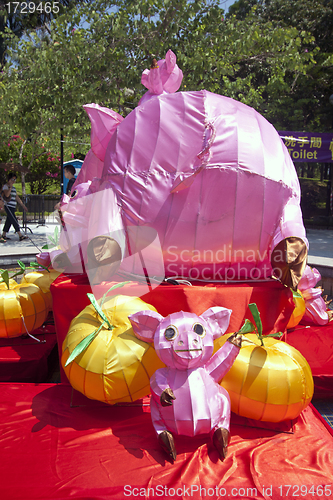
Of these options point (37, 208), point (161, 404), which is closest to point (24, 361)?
point (161, 404)

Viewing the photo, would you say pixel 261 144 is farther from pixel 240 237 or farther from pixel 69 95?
pixel 69 95

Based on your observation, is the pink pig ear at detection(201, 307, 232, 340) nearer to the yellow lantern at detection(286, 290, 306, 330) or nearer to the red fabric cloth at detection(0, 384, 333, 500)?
the red fabric cloth at detection(0, 384, 333, 500)

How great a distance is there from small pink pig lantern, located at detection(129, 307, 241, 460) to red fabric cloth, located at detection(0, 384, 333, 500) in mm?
113

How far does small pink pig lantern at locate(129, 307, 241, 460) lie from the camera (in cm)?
194

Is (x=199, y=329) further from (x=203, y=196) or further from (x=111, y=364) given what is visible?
(x=203, y=196)

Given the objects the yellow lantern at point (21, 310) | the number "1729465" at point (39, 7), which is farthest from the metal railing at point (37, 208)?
the yellow lantern at point (21, 310)

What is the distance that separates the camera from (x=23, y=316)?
3.22 metres

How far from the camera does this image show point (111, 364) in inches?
84.9

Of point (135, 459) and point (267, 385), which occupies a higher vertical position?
point (267, 385)

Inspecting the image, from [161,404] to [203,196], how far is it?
1.41 meters

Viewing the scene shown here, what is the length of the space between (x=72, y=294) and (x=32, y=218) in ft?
43.0

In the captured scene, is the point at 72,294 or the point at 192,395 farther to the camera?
the point at 72,294

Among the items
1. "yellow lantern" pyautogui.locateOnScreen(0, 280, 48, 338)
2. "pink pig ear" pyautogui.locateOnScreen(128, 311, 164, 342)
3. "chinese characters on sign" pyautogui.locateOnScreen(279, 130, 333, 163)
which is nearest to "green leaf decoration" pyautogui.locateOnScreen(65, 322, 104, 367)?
"pink pig ear" pyautogui.locateOnScreen(128, 311, 164, 342)

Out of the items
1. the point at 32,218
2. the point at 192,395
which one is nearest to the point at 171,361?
the point at 192,395
